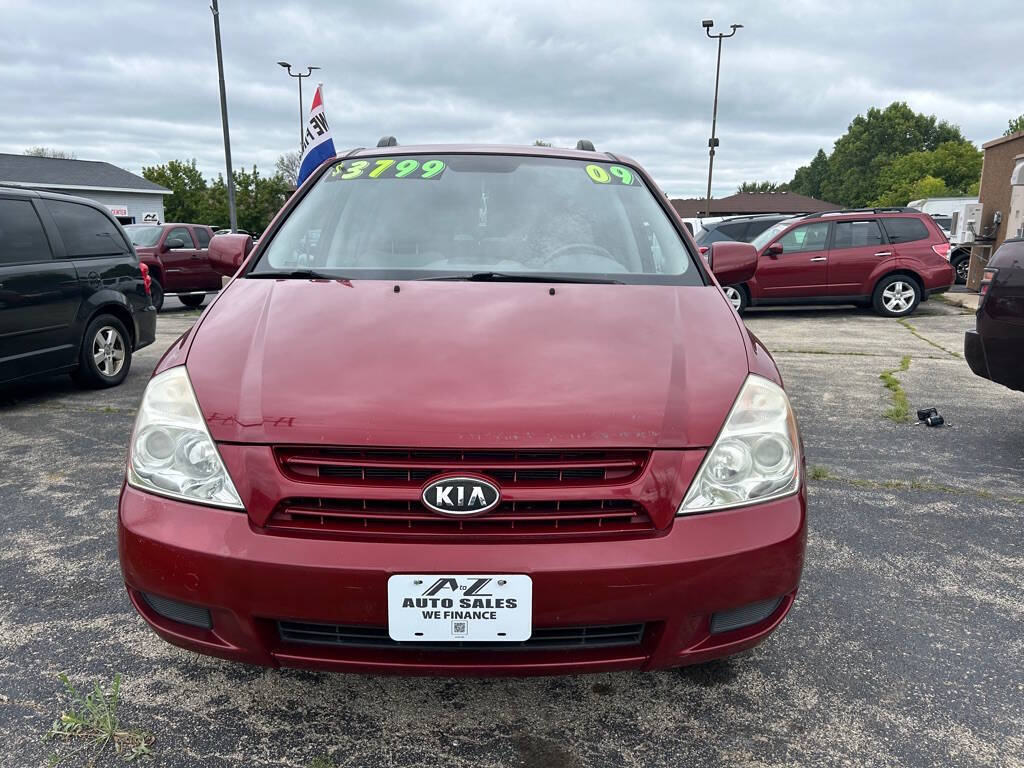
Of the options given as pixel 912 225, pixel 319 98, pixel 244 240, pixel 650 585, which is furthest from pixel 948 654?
pixel 912 225

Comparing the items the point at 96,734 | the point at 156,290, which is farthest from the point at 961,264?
the point at 96,734

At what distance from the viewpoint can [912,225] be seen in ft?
39.7

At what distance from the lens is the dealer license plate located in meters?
1.66

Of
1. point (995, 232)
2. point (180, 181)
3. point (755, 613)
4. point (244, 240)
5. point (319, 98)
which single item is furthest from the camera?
point (180, 181)

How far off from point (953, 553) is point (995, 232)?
1377 centimetres

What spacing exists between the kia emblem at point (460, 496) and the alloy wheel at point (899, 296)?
1221cm

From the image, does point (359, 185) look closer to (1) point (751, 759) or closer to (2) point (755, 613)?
(2) point (755, 613)

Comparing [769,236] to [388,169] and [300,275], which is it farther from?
[300,275]

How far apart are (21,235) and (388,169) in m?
3.94

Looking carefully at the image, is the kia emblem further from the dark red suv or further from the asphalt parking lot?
the dark red suv

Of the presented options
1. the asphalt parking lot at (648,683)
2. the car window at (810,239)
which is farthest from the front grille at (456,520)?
the car window at (810,239)

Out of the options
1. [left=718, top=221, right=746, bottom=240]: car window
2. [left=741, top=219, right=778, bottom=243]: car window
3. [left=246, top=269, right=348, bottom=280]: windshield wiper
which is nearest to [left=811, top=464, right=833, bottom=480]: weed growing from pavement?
[left=246, top=269, right=348, bottom=280]: windshield wiper

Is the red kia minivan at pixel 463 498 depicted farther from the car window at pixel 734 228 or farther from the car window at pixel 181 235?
the car window at pixel 734 228

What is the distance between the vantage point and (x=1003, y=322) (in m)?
4.15
